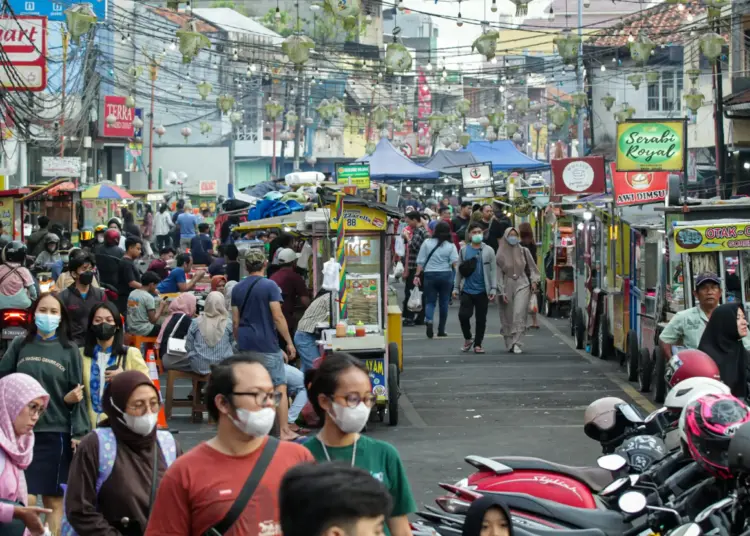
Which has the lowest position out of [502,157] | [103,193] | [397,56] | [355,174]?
[355,174]

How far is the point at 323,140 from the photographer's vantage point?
87.6 m

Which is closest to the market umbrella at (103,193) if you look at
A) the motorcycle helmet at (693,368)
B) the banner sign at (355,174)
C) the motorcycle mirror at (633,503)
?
the banner sign at (355,174)

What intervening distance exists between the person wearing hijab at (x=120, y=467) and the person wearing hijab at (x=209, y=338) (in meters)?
7.83

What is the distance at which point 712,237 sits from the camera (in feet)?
43.9

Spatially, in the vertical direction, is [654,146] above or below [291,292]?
above

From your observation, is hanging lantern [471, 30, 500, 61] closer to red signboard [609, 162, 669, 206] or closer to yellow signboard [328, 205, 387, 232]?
red signboard [609, 162, 669, 206]

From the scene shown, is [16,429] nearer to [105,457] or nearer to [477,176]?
[105,457]

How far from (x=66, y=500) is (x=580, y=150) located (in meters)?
48.1

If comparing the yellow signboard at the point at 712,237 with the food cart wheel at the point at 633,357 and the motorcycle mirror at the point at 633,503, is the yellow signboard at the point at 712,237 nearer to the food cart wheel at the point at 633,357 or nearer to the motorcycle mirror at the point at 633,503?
the food cart wheel at the point at 633,357

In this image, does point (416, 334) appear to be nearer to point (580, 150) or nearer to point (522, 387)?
point (522, 387)

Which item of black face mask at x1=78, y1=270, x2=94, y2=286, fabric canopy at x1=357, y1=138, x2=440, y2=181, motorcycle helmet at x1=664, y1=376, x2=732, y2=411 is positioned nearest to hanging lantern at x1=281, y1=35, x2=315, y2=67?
black face mask at x1=78, y1=270, x2=94, y2=286

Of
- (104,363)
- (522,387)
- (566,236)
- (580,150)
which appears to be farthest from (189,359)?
(580,150)

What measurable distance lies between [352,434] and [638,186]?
46.5ft

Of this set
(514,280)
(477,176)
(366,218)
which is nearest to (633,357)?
(514,280)
